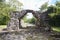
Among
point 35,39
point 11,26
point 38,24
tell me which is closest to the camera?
point 35,39

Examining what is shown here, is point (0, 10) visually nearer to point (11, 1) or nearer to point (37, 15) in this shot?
point (11, 1)

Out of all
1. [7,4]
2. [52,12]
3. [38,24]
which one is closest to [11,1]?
[7,4]

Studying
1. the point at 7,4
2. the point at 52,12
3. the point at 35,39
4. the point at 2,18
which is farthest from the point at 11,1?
the point at 35,39

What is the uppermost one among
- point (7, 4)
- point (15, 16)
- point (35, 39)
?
point (7, 4)

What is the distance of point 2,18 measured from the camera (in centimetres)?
4144

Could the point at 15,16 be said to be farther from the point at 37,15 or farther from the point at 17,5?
the point at 17,5

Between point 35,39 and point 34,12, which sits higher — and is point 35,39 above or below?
below

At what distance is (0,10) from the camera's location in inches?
1400

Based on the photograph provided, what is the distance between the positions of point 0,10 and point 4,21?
803 cm

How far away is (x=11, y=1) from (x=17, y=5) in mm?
1648

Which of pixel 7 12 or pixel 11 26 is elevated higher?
pixel 7 12

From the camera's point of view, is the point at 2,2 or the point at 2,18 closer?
the point at 2,2

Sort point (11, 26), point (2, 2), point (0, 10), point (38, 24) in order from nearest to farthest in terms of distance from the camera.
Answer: point (11, 26) < point (38, 24) < point (0, 10) < point (2, 2)

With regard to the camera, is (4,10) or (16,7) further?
(16,7)
